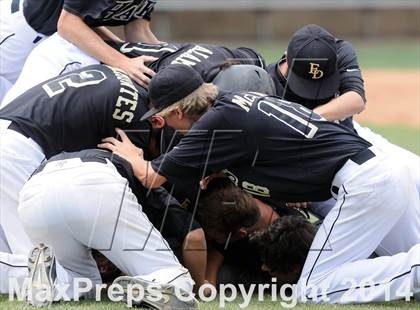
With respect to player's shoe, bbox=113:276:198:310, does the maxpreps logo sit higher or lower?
higher

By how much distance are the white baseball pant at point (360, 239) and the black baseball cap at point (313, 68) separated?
3.14 ft

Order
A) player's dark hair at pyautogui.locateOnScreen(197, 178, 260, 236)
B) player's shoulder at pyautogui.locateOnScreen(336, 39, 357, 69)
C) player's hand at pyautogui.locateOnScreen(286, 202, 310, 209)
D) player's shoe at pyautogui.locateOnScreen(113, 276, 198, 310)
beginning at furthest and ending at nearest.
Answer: player's shoulder at pyautogui.locateOnScreen(336, 39, 357, 69), player's hand at pyautogui.locateOnScreen(286, 202, 310, 209), player's dark hair at pyautogui.locateOnScreen(197, 178, 260, 236), player's shoe at pyautogui.locateOnScreen(113, 276, 198, 310)

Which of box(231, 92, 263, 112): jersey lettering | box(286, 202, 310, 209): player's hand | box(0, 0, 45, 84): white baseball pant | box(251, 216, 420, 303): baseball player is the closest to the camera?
box(251, 216, 420, 303): baseball player

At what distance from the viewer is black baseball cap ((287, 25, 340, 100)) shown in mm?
6027

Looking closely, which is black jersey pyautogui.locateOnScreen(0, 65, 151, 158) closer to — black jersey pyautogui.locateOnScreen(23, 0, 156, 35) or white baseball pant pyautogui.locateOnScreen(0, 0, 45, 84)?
black jersey pyautogui.locateOnScreen(23, 0, 156, 35)

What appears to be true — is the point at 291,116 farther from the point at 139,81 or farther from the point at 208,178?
the point at 139,81

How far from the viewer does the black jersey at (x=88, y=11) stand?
6.29 metres

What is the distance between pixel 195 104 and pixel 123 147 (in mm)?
493

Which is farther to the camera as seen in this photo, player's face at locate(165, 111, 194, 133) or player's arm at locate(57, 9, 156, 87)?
player's arm at locate(57, 9, 156, 87)

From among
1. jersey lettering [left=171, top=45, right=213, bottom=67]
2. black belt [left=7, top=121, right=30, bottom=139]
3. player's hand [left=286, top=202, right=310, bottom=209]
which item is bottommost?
player's hand [left=286, top=202, right=310, bottom=209]

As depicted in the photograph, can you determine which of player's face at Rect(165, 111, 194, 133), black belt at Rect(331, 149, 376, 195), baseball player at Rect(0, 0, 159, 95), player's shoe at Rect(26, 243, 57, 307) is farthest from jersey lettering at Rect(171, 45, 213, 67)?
player's shoe at Rect(26, 243, 57, 307)

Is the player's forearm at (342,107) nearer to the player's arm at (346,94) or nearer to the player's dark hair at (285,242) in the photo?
the player's arm at (346,94)

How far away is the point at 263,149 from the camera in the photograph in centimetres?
511

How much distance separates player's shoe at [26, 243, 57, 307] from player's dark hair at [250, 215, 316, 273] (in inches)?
48.8
